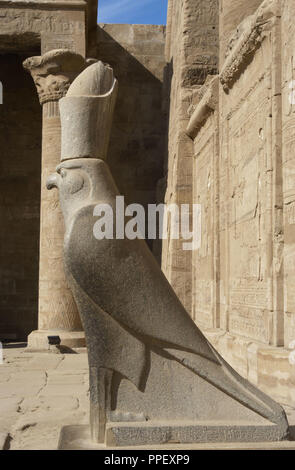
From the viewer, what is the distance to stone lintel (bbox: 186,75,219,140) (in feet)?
30.2

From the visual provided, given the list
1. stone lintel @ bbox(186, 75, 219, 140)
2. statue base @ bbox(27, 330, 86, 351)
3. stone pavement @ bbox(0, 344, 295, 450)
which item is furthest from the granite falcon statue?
statue base @ bbox(27, 330, 86, 351)

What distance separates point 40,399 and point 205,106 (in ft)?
17.3

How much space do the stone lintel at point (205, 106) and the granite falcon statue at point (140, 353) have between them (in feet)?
19.0

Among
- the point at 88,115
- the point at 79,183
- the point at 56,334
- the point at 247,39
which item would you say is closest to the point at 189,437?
the point at 79,183

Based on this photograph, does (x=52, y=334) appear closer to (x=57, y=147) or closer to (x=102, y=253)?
(x=57, y=147)

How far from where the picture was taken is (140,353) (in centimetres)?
373

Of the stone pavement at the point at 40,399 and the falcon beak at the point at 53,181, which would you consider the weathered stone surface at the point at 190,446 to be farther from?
the falcon beak at the point at 53,181

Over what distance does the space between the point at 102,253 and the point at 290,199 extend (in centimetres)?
264

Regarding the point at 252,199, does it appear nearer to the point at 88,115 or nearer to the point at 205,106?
the point at 205,106

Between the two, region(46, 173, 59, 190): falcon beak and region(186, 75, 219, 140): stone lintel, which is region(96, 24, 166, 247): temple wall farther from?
region(46, 173, 59, 190): falcon beak

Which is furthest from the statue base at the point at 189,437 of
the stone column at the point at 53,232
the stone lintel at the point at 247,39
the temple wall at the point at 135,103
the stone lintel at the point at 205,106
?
the temple wall at the point at 135,103
